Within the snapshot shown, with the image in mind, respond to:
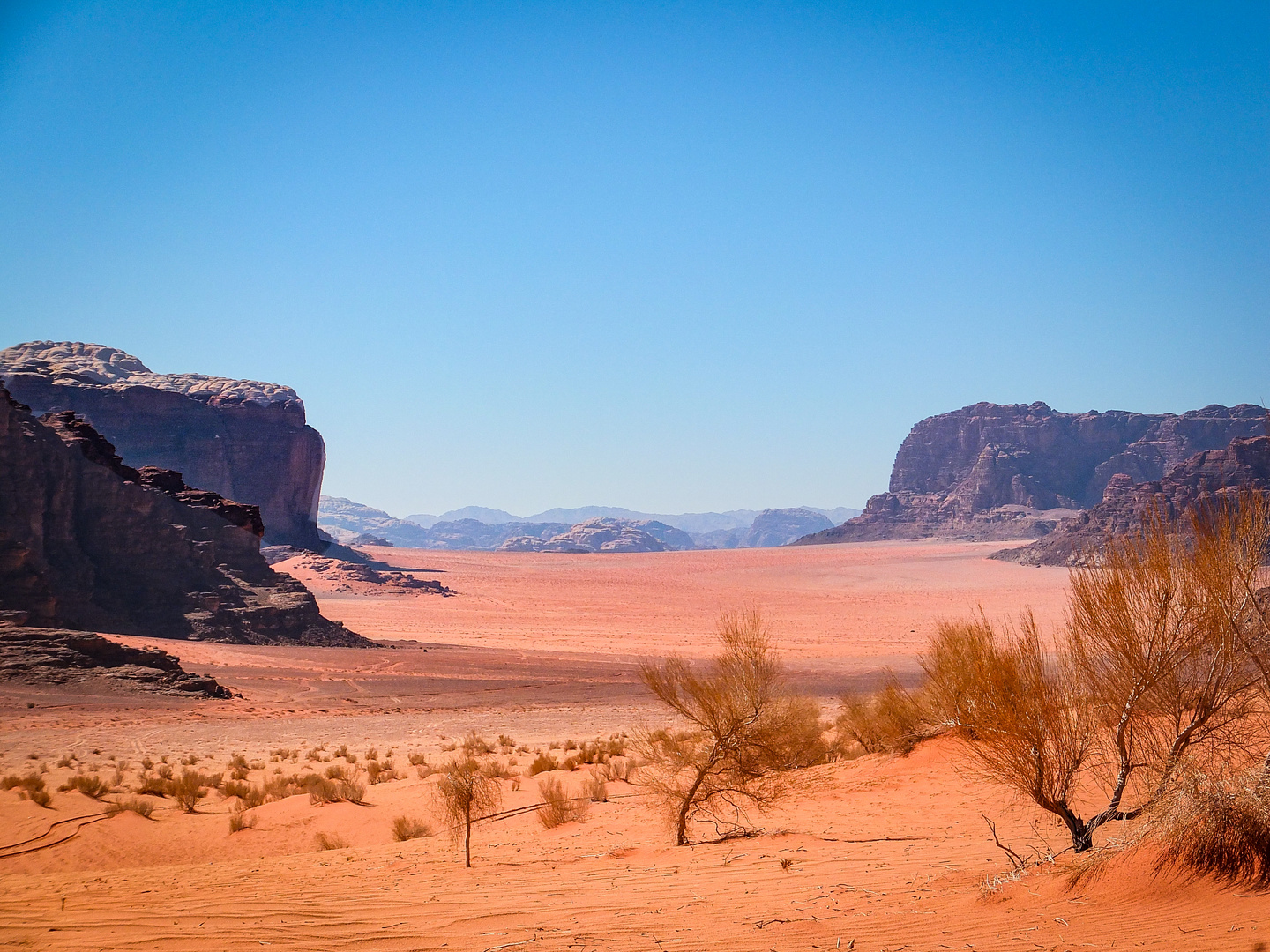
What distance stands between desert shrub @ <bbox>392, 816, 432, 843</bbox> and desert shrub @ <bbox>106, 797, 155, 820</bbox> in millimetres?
3321

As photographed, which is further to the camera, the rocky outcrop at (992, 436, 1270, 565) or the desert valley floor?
the rocky outcrop at (992, 436, 1270, 565)

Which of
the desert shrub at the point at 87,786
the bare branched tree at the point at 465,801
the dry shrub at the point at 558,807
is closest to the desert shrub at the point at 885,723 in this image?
the dry shrub at the point at 558,807

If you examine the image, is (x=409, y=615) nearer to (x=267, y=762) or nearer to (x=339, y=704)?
(x=339, y=704)

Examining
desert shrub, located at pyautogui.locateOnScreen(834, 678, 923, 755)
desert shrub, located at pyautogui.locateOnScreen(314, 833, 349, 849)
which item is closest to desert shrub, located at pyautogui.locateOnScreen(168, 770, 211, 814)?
desert shrub, located at pyautogui.locateOnScreen(314, 833, 349, 849)

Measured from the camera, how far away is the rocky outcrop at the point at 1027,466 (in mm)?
138875

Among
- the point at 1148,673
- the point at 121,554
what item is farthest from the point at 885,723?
the point at 121,554

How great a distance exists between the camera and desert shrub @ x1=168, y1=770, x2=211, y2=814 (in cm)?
1134

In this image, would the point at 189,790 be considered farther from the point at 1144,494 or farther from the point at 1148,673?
the point at 1144,494

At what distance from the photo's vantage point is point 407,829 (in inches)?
399

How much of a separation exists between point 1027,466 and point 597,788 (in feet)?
515

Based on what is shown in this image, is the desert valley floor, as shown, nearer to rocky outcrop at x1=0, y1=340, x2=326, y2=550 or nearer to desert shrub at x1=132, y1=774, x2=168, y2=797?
desert shrub at x1=132, y1=774, x2=168, y2=797

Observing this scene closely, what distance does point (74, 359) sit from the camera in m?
94.8

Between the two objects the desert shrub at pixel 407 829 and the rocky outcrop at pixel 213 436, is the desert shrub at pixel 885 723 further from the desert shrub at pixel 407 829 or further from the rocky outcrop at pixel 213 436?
the rocky outcrop at pixel 213 436

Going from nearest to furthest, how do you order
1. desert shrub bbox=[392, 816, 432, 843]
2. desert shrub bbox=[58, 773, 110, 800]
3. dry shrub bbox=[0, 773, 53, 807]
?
desert shrub bbox=[392, 816, 432, 843]
dry shrub bbox=[0, 773, 53, 807]
desert shrub bbox=[58, 773, 110, 800]
